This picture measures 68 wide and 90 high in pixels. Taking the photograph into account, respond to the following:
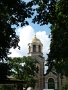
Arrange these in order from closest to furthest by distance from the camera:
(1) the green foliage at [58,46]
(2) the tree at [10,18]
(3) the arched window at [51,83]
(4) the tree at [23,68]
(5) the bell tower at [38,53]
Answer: (2) the tree at [10,18] < (1) the green foliage at [58,46] < (4) the tree at [23,68] < (3) the arched window at [51,83] < (5) the bell tower at [38,53]

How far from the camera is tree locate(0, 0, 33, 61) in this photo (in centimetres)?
1406

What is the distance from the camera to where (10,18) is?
50.5 feet

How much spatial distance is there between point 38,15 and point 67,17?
6.48ft

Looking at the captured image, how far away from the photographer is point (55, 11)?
14141mm

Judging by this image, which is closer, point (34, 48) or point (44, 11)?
point (44, 11)

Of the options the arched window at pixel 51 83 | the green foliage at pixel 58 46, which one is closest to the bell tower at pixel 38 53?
the arched window at pixel 51 83

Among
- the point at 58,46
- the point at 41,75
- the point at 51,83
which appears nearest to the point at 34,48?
the point at 41,75

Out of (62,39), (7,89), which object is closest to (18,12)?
(62,39)

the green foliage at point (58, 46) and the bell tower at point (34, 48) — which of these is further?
the bell tower at point (34, 48)

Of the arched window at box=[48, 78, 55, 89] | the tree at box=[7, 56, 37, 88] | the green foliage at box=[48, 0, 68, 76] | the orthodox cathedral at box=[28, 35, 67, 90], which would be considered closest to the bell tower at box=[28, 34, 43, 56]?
the orthodox cathedral at box=[28, 35, 67, 90]

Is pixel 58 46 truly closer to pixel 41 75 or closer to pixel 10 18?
pixel 10 18

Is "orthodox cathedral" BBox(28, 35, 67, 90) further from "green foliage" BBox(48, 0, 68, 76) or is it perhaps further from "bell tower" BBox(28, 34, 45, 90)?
"green foliage" BBox(48, 0, 68, 76)

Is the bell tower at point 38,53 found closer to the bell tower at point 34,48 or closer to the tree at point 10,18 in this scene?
the bell tower at point 34,48

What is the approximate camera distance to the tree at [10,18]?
1406cm
